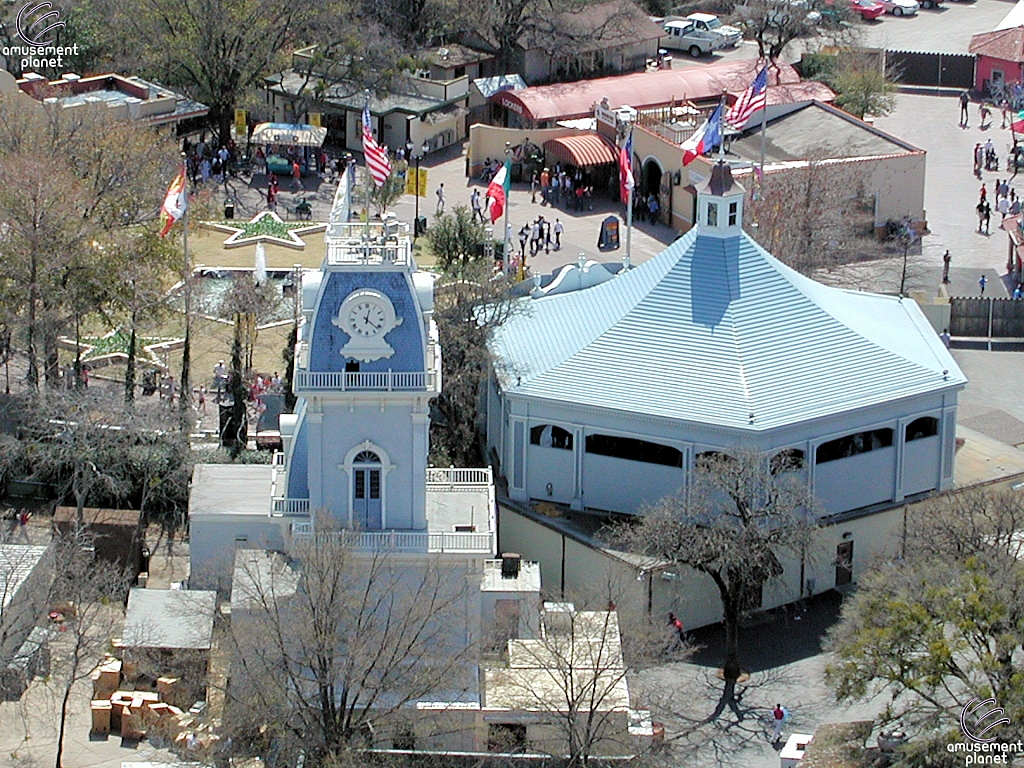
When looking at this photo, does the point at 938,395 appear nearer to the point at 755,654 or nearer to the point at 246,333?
the point at 755,654

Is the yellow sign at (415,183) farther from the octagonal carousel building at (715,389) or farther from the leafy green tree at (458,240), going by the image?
the octagonal carousel building at (715,389)

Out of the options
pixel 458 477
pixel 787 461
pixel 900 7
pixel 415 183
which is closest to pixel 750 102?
pixel 415 183

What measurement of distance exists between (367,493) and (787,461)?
474 inches

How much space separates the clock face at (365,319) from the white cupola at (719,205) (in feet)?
45.1

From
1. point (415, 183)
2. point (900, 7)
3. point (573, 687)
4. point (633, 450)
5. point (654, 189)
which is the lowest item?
point (573, 687)

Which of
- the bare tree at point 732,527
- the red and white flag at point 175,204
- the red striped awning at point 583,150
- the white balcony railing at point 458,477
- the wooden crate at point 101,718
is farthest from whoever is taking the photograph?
the red striped awning at point 583,150

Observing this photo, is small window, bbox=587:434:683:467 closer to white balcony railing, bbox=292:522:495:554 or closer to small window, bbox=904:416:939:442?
small window, bbox=904:416:939:442

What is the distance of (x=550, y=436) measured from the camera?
6134 centimetres

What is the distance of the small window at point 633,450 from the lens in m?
60.0

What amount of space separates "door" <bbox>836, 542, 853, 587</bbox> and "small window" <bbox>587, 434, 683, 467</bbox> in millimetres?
4954

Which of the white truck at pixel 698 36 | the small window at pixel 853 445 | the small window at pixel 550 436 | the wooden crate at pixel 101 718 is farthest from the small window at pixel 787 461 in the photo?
the white truck at pixel 698 36

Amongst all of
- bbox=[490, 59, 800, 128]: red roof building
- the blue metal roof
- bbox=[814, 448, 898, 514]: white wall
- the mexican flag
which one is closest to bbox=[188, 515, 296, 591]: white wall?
the blue metal roof

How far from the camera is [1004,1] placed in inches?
5064

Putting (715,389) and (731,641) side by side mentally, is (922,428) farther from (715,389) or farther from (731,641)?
(731,641)
